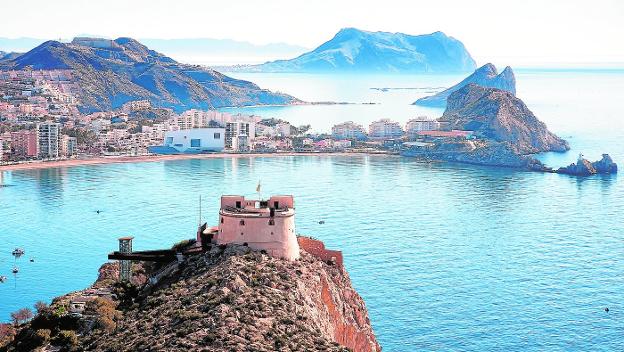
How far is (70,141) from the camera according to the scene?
83.1 m

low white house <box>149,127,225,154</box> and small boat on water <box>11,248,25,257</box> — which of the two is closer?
small boat on water <box>11,248,25,257</box>

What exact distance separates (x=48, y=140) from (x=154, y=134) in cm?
1469

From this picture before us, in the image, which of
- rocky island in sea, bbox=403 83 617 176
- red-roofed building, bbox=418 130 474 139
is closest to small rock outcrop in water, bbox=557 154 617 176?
rocky island in sea, bbox=403 83 617 176

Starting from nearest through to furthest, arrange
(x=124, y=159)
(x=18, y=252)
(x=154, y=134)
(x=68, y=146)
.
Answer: (x=18, y=252) < (x=124, y=159) < (x=68, y=146) < (x=154, y=134)

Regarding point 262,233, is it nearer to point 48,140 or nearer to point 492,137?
point 48,140

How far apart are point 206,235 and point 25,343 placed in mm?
4105

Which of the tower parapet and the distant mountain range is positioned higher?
the distant mountain range

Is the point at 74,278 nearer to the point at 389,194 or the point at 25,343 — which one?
the point at 25,343

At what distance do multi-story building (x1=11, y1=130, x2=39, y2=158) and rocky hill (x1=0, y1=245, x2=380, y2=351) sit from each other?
193ft

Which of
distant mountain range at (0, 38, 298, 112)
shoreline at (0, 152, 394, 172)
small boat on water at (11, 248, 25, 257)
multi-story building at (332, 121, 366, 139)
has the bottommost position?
small boat on water at (11, 248, 25, 257)

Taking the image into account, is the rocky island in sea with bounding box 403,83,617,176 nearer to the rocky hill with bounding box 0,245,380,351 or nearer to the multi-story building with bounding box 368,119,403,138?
the multi-story building with bounding box 368,119,403,138

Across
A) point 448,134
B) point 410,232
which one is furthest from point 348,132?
point 410,232

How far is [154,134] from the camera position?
9375cm

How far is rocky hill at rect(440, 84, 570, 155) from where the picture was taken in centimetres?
9181
